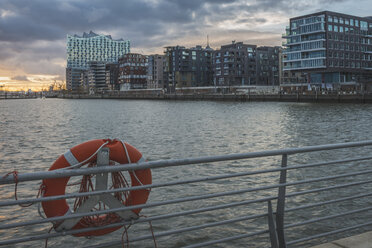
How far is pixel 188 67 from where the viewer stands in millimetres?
154500

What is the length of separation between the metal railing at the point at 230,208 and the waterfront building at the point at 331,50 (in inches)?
3368

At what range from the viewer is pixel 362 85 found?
90.6m

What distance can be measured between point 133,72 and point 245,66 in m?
65.0

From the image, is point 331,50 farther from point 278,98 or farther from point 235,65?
point 235,65

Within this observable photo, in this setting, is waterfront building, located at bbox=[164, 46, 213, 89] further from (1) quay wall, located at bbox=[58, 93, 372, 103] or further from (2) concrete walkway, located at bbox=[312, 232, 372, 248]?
(2) concrete walkway, located at bbox=[312, 232, 372, 248]

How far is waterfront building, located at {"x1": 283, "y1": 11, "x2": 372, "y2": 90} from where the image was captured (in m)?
93.9

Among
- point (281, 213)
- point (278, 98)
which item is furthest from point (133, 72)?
point (281, 213)

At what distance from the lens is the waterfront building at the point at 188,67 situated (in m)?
153

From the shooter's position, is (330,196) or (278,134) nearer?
(330,196)

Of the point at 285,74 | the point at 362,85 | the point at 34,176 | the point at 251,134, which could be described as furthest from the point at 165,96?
the point at 34,176

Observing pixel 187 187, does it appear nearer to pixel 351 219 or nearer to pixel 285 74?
pixel 351 219

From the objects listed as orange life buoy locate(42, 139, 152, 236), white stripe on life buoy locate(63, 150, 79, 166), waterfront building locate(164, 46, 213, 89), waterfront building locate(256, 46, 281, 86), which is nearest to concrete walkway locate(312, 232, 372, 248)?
orange life buoy locate(42, 139, 152, 236)

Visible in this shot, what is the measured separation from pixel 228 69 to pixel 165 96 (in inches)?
953

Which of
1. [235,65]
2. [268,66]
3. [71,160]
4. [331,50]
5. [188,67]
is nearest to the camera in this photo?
[71,160]
